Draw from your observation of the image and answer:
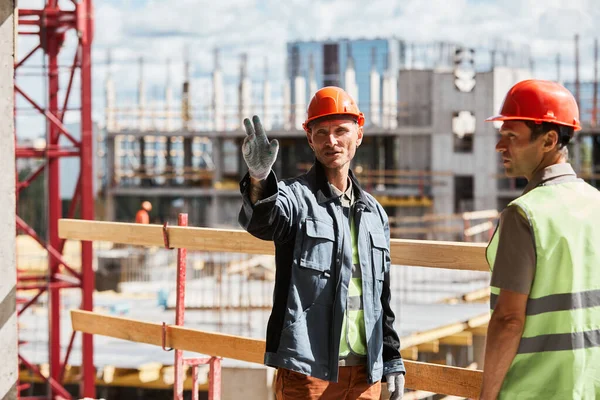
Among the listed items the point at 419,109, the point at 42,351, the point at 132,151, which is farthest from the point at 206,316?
the point at 132,151

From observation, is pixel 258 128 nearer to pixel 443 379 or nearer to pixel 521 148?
pixel 521 148

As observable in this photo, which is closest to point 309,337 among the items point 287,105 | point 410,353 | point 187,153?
point 410,353

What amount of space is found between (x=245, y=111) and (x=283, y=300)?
43978 mm

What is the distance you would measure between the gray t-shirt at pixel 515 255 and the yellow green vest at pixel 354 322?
0.73m

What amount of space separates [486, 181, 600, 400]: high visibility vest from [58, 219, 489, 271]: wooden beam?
4.00 ft

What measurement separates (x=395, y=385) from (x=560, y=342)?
96cm

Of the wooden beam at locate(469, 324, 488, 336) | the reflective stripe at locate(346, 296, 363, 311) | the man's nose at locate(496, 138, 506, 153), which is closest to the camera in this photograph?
the man's nose at locate(496, 138, 506, 153)

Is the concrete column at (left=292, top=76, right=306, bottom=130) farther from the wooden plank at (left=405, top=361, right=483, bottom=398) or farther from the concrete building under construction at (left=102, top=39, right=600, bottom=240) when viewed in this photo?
the wooden plank at (left=405, top=361, right=483, bottom=398)

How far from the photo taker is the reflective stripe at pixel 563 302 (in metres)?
2.88

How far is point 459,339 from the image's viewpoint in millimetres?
15898

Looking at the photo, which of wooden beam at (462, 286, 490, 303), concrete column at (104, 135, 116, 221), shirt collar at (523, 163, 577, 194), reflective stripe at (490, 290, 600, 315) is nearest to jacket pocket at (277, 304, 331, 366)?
reflective stripe at (490, 290, 600, 315)

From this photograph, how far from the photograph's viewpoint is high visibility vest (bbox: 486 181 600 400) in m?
2.85

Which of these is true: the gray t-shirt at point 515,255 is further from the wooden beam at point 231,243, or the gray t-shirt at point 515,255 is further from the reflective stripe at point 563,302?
the wooden beam at point 231,243

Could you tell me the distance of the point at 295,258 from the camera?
343 cm
